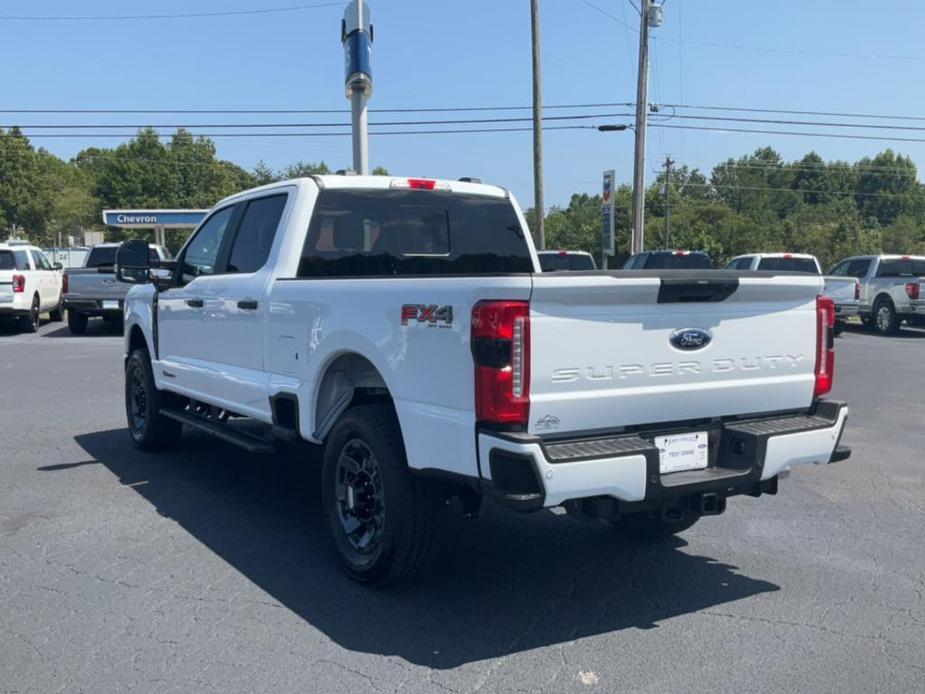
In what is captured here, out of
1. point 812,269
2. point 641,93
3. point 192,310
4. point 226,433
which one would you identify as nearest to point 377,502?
point 226,433

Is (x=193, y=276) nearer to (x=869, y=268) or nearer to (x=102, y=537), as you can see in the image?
(x=102, y=537)

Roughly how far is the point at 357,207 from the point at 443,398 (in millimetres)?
2372

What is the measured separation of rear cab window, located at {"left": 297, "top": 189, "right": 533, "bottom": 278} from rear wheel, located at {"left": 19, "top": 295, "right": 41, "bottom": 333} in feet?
54.4

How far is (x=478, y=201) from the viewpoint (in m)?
6.75

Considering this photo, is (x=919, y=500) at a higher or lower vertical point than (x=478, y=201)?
lower

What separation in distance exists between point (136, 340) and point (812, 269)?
16.4 meters

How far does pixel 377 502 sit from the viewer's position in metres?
4.80

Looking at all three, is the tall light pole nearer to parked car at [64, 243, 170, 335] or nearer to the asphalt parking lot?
parked car at [64, 243, 170, 335]

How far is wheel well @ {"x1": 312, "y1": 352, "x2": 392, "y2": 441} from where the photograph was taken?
497cm

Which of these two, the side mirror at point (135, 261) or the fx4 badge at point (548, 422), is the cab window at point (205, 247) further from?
the fx4 badge at point (548, 422)

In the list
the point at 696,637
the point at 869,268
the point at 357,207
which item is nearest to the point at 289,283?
the point at 357,207

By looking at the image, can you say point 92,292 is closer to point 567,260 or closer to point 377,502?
point 567,260

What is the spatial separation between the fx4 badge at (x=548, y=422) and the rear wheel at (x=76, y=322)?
18153mm

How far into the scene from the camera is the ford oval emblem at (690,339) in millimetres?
4340
